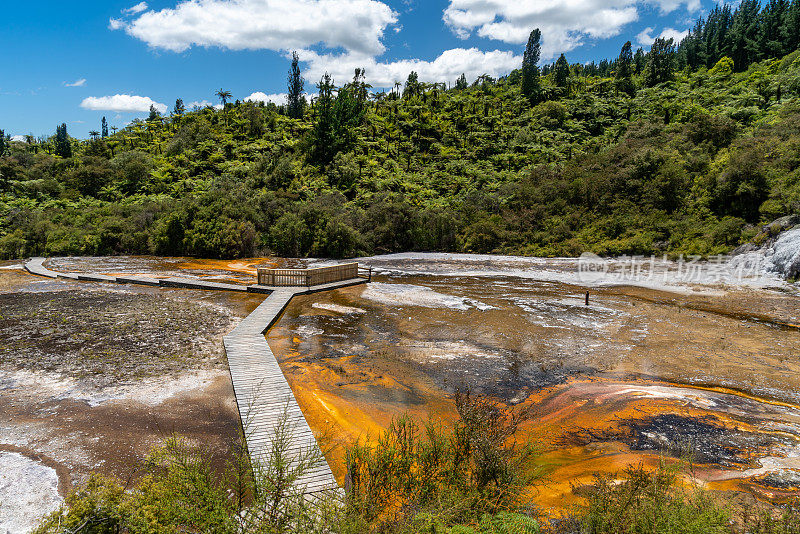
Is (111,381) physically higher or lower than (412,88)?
lower

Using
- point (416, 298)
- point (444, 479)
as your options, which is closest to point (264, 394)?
point (444, 479)

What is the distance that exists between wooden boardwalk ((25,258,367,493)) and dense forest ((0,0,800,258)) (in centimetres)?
1784

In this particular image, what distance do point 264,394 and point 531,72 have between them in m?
68.5

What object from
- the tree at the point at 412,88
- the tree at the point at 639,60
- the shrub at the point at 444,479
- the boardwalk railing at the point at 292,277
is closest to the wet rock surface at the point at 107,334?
the boardwalk railing at the point at 292,277

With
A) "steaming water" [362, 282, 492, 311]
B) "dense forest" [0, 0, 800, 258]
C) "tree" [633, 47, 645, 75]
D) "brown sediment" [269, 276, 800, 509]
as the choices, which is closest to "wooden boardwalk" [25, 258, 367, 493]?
"brown sediment" [269, 276, 800, 509]

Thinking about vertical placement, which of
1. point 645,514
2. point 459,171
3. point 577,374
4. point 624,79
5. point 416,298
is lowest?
point 577,374

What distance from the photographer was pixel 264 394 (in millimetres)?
8219

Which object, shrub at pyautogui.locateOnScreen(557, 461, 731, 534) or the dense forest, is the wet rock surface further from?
the dense forest

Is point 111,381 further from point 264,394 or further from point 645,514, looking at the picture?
point 645,514

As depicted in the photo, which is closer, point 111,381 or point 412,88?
point 111,381

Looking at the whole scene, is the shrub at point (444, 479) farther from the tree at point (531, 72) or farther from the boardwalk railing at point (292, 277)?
the tree at point (531, 72)

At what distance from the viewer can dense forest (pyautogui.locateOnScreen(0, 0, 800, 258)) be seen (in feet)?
95.7

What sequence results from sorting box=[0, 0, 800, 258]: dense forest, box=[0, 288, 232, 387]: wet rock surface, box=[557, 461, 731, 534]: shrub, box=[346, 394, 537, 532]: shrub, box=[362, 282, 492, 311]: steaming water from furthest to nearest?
box=[0, 0, 800, 258]: dense forest, box=[362, 282, 492, 311]: steaming water, box=[0, 288, 232, 387]: wet rock surface, box=[346, 394, 537, 532]: shrub, box=[557, 461, 731, 534]: shrub

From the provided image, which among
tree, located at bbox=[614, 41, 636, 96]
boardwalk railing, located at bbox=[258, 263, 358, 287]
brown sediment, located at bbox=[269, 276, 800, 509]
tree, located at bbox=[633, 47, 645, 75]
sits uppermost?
tree, located at bbox=[633, 47, 645, 75]
